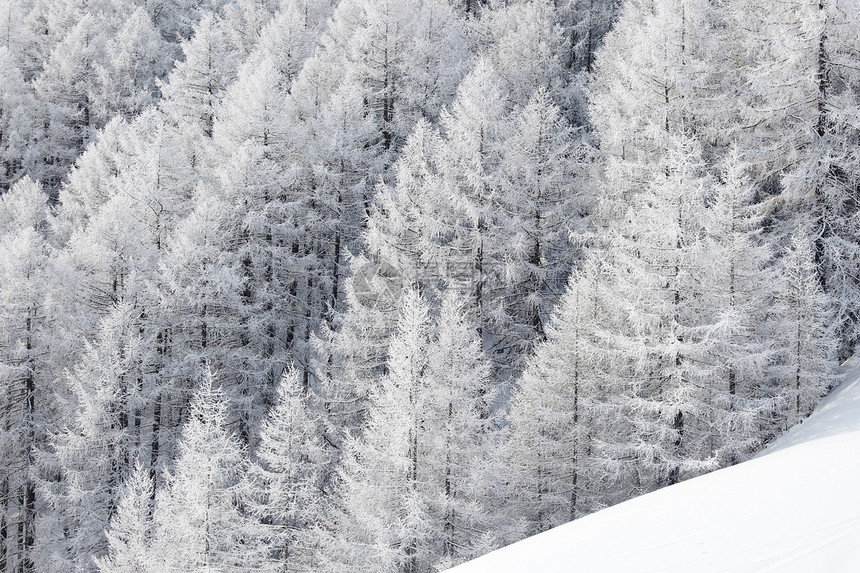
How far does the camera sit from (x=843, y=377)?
49.7ft

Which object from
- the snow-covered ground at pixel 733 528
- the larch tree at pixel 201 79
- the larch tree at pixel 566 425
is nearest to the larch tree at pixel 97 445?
the larch tree at pixel 201 79

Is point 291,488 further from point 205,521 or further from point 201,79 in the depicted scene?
point 201,79

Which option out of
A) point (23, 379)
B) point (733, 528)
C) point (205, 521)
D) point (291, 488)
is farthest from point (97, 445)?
point (733, 528)

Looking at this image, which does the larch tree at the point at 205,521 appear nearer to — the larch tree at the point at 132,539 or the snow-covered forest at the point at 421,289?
the snow-covered forest at the point at 421,289

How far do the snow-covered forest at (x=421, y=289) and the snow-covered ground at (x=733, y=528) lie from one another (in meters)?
4.57

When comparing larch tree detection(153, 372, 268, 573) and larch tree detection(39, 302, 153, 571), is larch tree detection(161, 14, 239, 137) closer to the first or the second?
larch tree detection(39, 302, 153, 571)

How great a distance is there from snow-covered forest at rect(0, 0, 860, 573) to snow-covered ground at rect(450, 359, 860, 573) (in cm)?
457

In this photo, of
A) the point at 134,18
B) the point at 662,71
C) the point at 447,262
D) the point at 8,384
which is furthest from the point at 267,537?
the point at 134,18

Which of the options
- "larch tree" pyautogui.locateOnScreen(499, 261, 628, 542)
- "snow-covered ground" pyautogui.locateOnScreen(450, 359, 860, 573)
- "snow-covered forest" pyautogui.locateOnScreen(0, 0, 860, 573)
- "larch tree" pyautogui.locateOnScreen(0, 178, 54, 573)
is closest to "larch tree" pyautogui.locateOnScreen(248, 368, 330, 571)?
"snow-covered forest" pyautogui.locateOnScreen(0, 0, 860, 573)

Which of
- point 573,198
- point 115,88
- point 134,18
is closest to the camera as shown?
point 573,198

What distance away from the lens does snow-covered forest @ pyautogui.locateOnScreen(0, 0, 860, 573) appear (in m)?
14.7

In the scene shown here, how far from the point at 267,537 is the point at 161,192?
11.8 meters

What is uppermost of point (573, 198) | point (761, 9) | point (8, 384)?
point (761, 9)

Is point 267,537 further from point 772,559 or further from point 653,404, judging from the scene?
point 772,559
